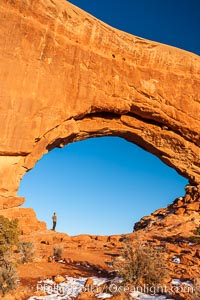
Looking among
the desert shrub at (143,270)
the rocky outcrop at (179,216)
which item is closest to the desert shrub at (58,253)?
the desert shrub at (143,270)

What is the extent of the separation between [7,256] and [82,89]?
36.4ft

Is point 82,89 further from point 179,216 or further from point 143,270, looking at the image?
point 143,270

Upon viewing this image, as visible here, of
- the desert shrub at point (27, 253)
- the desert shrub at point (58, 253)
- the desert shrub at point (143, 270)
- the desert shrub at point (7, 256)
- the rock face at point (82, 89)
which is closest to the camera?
the desert shrub at point (7, 256)

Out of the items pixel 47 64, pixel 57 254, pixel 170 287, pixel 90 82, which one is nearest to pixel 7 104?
pixel 47 64

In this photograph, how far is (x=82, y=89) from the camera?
17.7m

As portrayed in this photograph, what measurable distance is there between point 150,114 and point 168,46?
4.20 metres

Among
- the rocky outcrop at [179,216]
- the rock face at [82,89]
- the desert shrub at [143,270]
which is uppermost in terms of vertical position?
the rock face at [82,89]

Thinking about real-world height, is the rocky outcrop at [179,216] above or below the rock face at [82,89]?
below

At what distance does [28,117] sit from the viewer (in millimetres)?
15883

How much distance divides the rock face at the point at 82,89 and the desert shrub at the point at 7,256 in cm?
452

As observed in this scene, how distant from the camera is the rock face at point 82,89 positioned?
1548 centimetres

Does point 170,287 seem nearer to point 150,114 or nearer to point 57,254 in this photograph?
point 57,254

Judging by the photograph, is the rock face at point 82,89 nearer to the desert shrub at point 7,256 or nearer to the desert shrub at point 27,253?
the desert shrub at point 7,256

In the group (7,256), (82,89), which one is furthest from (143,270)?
(82,89)
